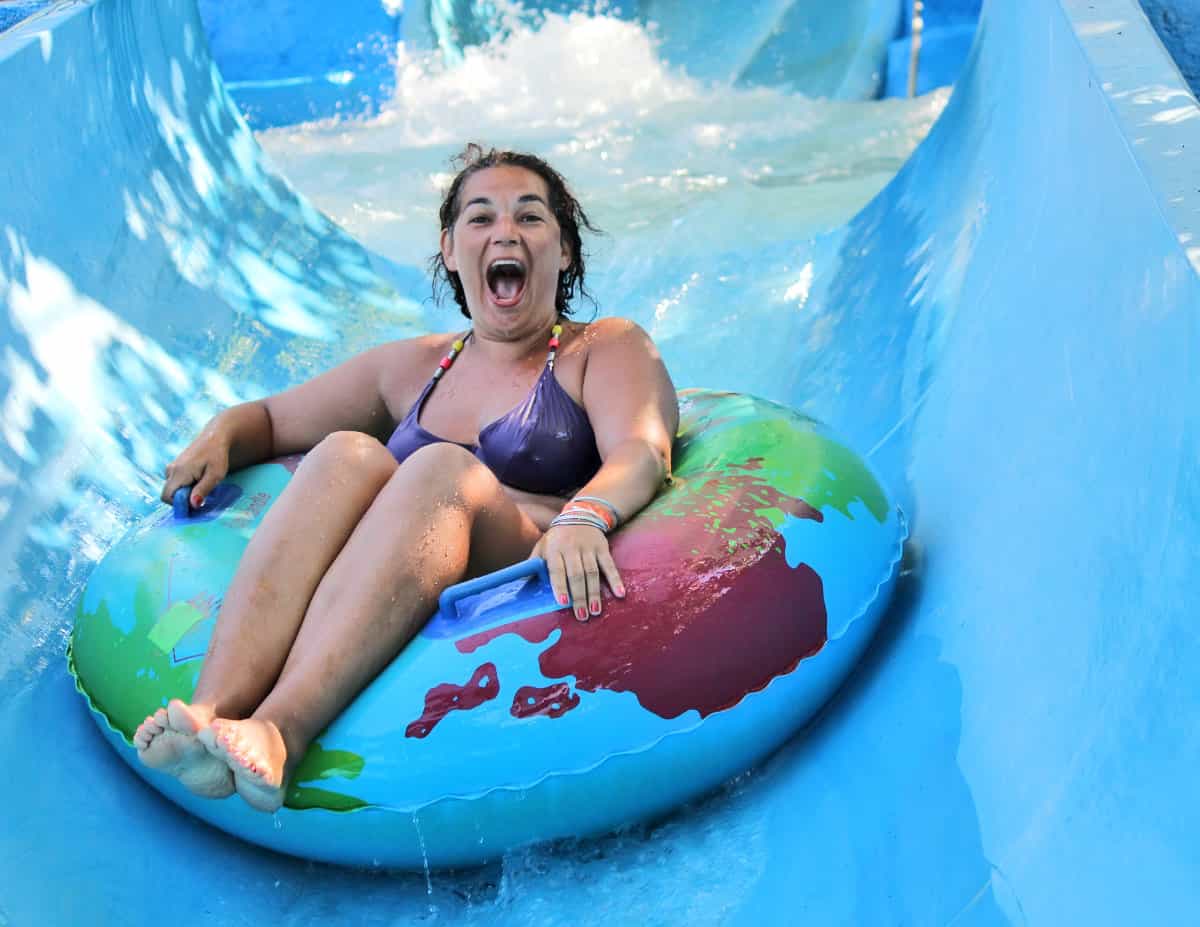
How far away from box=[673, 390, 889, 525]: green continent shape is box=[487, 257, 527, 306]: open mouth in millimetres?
378

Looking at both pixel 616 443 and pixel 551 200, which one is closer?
pixel 616 443

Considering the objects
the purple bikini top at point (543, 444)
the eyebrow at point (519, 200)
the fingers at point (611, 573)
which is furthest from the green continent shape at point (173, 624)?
the eyebrow at point (519, 200)

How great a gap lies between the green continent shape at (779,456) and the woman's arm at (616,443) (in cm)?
7

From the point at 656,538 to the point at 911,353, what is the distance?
1.12m

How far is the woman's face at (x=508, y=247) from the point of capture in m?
2.31

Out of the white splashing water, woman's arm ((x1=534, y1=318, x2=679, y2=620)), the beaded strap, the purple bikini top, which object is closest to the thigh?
woman's arm ((x1=534, y1=318, x2=679, y2=620))

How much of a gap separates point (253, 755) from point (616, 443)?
30.4 inches

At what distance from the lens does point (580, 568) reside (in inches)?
72.7

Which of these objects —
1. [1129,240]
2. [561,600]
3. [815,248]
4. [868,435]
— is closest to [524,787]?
[561,600]

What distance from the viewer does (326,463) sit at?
1.98 meters

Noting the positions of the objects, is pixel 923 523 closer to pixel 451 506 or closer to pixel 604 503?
pixel 604 503

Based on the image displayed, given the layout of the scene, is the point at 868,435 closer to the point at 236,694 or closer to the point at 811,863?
the point at 811,863

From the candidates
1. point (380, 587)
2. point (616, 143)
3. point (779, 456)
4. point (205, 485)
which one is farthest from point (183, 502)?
point (616, 143)

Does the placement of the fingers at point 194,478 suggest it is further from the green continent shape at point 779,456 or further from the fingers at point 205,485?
the green continent shape at point 779,456
